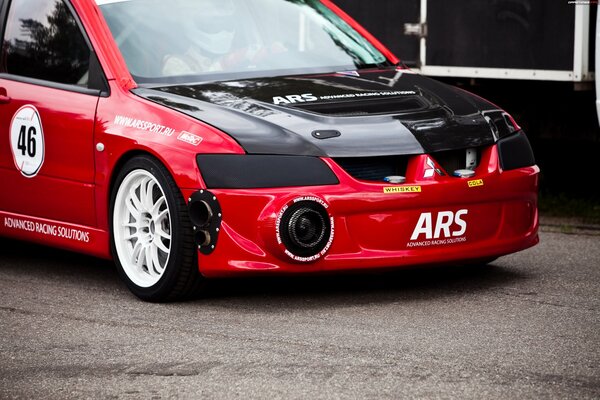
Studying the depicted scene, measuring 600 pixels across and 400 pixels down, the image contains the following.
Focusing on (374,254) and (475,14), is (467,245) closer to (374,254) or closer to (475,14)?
(374,254)

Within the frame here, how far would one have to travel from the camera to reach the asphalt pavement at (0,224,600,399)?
465 cm

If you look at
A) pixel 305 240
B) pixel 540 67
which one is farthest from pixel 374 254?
pixel 540 67

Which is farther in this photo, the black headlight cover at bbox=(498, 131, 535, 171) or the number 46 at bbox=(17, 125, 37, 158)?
the number 46 at bbox=(17, 125, 37, 158)

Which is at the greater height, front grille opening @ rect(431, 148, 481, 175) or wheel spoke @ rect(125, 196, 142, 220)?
front grille opening @ rect(431, 148, 481, 175)

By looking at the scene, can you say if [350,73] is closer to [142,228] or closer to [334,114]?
[334,114]

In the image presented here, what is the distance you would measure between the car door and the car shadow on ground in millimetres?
421

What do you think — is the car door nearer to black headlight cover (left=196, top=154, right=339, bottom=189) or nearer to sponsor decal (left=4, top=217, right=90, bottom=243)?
sponsor decal (left=4, top=217, right=90, bottom=243)

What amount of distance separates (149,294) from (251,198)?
0.75 metres

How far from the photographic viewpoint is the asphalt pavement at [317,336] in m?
4.65

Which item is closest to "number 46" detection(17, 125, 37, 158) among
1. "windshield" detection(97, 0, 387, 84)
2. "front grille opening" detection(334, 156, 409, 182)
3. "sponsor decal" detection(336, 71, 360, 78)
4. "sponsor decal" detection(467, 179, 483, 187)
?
"windshield" detection(97, 0, 387, 84)

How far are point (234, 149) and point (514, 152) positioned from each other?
1.42m

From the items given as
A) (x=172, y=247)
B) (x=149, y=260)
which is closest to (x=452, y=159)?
(x=172, y=247)

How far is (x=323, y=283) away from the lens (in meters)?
6.57

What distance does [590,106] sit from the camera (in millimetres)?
9266
